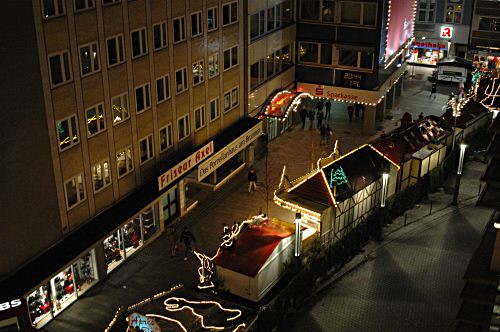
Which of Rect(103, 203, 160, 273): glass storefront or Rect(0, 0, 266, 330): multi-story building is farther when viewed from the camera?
Rect(103, 203, 160, 273): glass storefront

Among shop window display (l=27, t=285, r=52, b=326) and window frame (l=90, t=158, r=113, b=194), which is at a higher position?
window frame (l=90, t=158, r=113, b=194)

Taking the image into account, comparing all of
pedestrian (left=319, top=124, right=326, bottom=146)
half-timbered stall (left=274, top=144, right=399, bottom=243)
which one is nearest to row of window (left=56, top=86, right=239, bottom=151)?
half-timbered stall (left=274, top=144, right=399, bottom=243)

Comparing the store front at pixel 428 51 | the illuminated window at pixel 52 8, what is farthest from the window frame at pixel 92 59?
the store front at pixel 428 51

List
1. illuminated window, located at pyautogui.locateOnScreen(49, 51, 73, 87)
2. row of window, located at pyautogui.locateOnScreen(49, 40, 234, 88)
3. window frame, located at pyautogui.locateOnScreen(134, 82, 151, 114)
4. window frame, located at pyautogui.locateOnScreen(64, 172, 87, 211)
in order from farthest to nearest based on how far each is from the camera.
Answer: window frame, located at pyautogui.locateOnScreen(134, 82, 151, 114)
window frame, located at pyautogui.locateOnScreen(64, 172, 87, 211)
row of window, located at pyautogui.locateOnScreen(49, 40, 234, 88)
illuminated window, located at pyautogui.locateOnScreen(49, 51, 73, 87)

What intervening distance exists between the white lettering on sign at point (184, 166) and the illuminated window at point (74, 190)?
5.05 metres

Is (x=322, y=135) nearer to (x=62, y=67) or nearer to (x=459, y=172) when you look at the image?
(x=459, y=172)

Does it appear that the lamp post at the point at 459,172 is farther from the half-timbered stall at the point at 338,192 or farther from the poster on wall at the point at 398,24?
the poster on wall at the point at 398,24

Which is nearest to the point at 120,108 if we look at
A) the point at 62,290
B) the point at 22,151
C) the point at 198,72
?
the point at 22,151

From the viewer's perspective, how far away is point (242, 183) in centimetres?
4625

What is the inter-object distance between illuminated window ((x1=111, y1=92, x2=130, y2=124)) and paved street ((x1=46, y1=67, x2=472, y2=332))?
27.7ft

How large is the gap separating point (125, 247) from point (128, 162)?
5220 mm

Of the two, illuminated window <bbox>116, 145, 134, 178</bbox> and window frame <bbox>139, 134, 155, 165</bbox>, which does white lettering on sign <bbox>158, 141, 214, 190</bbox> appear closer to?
window frame <bbox>139, 134, 155, 165</bbox>

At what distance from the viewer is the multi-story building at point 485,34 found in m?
71.4

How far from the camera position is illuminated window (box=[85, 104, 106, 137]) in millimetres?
31422
